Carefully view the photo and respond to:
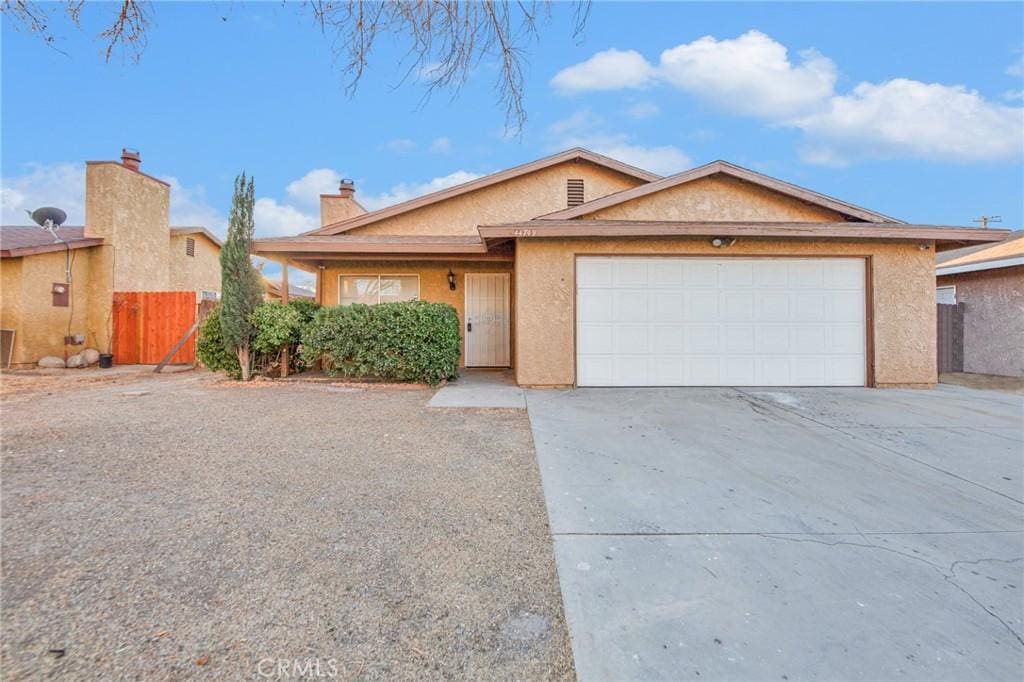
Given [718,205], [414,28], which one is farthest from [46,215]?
[718,205]

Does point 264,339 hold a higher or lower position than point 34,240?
lower

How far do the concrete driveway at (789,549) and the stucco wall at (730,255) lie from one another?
2.64 metres

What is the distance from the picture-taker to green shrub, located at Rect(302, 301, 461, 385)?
7922 millimetres

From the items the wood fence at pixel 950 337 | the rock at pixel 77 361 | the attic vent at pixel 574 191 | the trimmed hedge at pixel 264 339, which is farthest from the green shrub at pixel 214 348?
the wood fence at pixel 950 337

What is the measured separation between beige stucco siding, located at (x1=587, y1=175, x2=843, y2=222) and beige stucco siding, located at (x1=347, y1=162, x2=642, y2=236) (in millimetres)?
3310

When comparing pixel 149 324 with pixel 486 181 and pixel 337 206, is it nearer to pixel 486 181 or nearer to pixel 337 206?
pixel 337 206

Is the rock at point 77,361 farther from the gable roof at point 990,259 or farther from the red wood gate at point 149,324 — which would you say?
the gable roof at point 990,259

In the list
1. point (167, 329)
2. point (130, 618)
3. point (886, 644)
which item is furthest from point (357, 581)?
point (167, 329)

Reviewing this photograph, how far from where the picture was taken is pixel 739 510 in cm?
309

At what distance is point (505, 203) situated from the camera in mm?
11062

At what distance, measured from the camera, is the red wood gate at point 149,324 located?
40.7 ft

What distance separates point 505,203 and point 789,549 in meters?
9.87

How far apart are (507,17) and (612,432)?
4.03 m

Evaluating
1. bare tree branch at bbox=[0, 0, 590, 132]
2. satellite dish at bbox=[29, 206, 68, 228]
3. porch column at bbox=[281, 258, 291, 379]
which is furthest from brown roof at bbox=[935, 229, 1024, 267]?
satellite dish at bbox=[29, 206, 68, 228]
